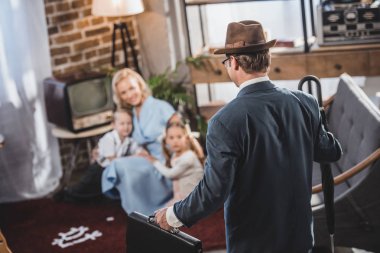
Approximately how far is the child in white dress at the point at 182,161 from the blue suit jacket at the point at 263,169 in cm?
172

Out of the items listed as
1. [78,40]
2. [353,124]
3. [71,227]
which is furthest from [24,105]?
[353,124]

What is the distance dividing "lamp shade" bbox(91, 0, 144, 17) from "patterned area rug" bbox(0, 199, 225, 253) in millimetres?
1319

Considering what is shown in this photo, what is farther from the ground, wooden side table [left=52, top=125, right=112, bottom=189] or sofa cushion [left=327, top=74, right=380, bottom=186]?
sofa cushion [left=327, top=74, right=380, bottom=186]

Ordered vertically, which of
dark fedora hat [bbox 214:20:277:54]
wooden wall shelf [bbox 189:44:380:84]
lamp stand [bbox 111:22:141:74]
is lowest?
wooden wall shelf [bbox 189:44:380:84]

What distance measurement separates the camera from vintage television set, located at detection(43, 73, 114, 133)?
16.2 ft

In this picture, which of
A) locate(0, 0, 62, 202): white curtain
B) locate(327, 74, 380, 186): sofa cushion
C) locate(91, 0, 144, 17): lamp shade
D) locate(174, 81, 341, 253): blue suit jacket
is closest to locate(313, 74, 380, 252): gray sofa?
locate(327, 74, 380, 186): sofa cushion

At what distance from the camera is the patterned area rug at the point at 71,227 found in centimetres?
429

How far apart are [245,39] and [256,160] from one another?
42cm

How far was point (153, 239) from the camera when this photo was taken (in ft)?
8.70

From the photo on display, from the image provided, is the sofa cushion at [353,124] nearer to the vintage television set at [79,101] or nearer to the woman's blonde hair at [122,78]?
the woman's blonde hair at [122,78]

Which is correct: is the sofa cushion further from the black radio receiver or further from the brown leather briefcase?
the brown leather briefcase

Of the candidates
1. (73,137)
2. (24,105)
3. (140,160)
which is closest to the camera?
(140,160)

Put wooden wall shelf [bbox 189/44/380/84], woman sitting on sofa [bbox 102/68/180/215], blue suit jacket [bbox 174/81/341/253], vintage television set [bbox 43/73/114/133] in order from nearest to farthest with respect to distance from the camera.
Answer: blue suit jacket [bbox 174/81/341/253]
woman sitting on sofa [bbox 102/68/180/215]
wooden wall shelf [bbox 189/44/380/84]
vintage television set [bbox 43/73/114/133]

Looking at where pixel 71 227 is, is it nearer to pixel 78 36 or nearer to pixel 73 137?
pixel 73 137
